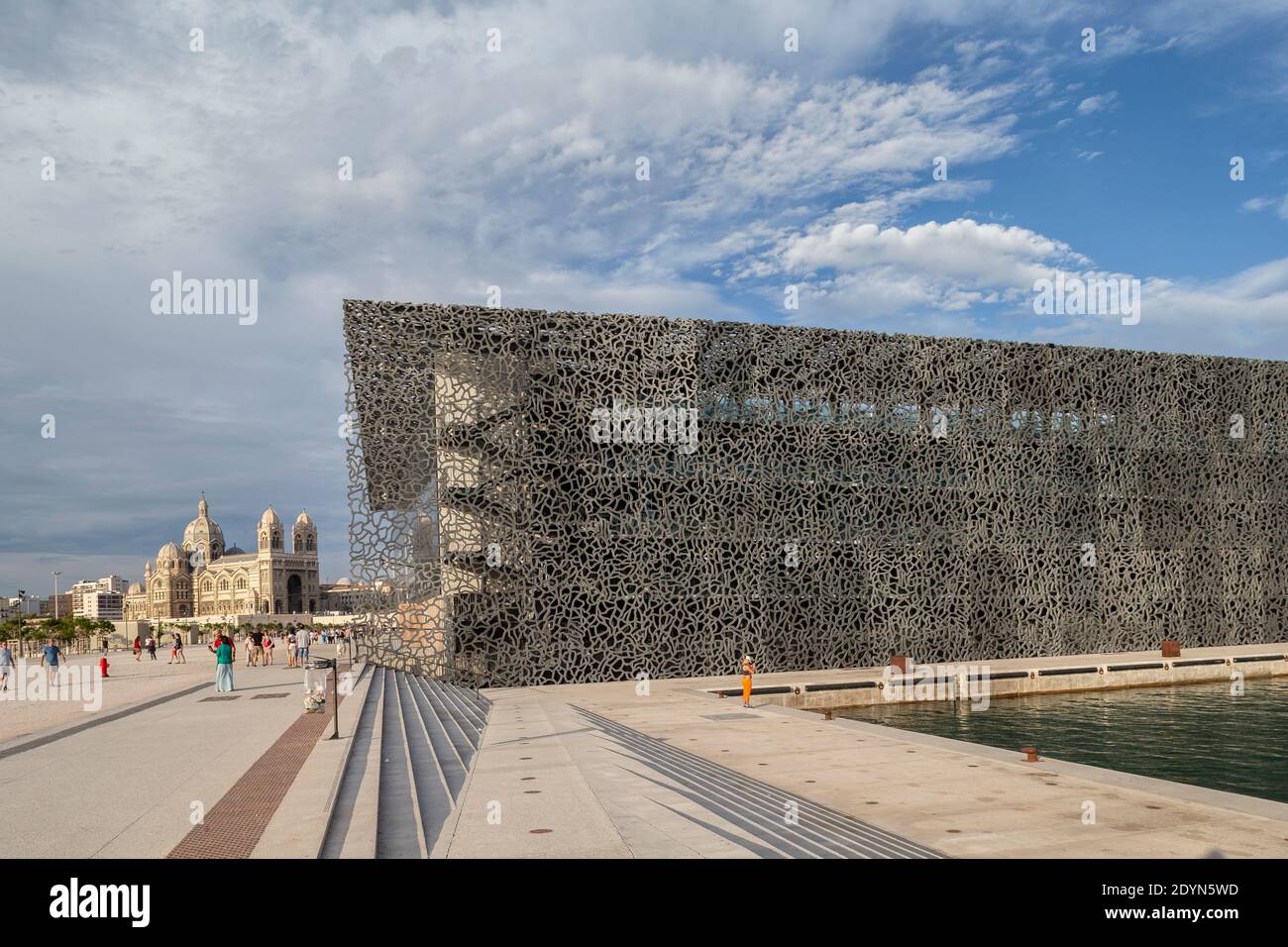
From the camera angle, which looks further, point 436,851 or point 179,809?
point 179,809

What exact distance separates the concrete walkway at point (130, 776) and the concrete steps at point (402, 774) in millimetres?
1029

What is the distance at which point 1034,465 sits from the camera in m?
24.1

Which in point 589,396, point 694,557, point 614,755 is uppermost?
point 589,396

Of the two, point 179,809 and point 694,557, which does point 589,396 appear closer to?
point 694,557

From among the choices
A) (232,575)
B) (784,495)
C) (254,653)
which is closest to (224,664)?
(254,653)

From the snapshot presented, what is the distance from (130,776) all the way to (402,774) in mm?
2463

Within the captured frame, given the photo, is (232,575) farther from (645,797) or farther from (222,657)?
(645,797)

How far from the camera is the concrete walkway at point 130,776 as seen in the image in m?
6.56

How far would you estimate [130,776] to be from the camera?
29.2 ft

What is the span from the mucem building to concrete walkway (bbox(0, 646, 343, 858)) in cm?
580

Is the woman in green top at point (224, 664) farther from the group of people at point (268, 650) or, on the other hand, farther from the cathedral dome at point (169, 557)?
the cathedral dome at point (169, 557)

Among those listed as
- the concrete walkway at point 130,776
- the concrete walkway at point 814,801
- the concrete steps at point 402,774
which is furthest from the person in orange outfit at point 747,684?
the concrete walkway at point 130,776
